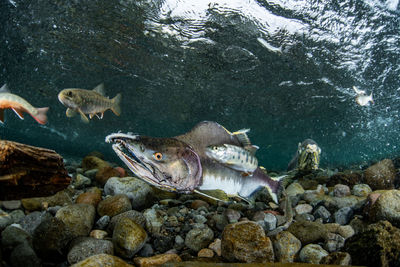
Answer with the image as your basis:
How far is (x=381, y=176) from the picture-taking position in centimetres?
589

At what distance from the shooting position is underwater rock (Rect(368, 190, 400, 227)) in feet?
11.0

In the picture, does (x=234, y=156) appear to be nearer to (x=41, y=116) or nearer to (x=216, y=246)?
(x=216, y=246)

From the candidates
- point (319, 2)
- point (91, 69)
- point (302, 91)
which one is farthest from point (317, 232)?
point (91, 69)

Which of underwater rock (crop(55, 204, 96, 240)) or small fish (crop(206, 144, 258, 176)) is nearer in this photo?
small fish (crop(206, 144, 258, 176))

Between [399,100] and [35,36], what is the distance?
82.4 feet

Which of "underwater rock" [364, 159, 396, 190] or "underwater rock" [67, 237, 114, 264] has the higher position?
"underwater rock" [364, 159, 396, 190]

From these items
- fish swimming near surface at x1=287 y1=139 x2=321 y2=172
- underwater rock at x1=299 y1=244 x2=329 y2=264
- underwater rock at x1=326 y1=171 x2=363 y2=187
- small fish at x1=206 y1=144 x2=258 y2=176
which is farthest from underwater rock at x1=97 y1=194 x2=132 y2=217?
underwater rock at x1=326 y1=171 x2=363 y2=187

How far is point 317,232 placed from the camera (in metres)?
3.16

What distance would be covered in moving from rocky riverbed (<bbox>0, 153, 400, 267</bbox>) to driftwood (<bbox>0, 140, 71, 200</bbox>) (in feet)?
2.50

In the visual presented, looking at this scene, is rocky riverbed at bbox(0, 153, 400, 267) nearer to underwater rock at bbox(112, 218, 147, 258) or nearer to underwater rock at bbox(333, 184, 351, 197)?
underwater rock at bbox(112, 218, 147, 258)

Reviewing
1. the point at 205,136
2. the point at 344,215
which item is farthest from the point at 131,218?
the point at 344,215

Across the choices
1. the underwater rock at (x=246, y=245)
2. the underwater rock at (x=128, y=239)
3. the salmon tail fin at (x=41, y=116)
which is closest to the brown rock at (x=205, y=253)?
the underwater rock at (x=246, y=245)

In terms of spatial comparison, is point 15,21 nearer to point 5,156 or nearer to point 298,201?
point 5,156

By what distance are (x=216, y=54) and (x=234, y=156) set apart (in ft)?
32.9
